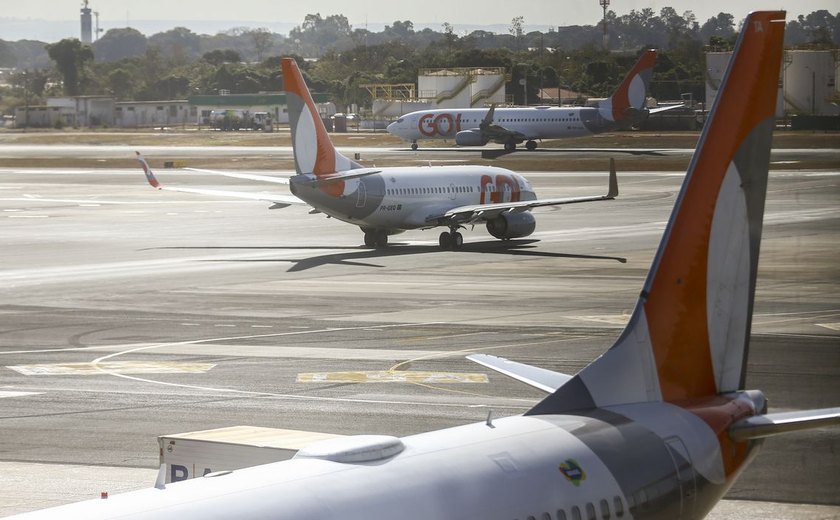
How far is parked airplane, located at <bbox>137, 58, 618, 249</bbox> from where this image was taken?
201 feet

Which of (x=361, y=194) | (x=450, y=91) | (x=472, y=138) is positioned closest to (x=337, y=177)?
(x=361, y=194)

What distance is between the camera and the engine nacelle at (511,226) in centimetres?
6806

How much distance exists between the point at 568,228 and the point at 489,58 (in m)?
91.1

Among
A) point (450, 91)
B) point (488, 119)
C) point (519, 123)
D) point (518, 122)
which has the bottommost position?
point (519, 123)

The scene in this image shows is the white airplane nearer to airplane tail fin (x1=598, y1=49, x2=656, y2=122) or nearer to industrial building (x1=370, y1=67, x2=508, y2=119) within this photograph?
airplane tail fin (x1=598, y1=49, x2=656, y2=122)

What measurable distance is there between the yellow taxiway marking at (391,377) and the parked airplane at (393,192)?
27229 millimetres

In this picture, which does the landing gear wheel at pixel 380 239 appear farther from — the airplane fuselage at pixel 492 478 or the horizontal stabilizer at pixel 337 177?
the airplane fuselage at pixel 492 478

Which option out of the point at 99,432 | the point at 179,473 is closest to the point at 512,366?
the point at 179,473

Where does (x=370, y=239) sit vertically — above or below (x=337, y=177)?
below

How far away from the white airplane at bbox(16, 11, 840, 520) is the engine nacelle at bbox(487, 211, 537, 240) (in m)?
51.2

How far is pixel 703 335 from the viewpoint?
15.9 metres

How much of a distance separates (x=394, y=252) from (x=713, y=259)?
49.3 metres

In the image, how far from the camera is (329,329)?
41375mm

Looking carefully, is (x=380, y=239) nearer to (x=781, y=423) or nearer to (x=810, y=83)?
(x=810, y=83)
